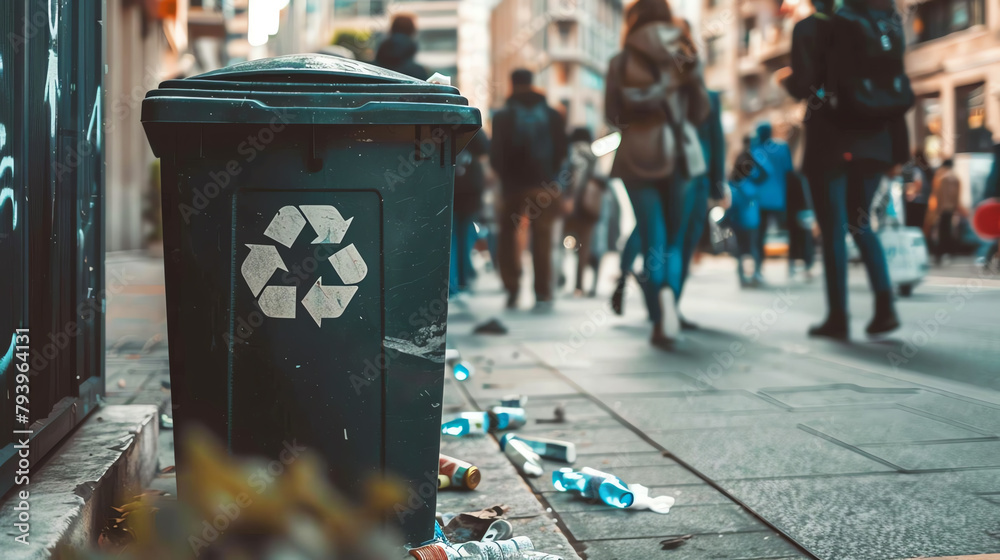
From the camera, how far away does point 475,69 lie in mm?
96000

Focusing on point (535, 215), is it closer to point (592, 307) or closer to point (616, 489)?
point (592, 307)

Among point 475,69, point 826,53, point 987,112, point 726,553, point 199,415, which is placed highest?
point 475,69

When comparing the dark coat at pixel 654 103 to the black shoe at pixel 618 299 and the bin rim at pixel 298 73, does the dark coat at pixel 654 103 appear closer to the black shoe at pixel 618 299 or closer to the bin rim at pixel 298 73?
the black shoe at pixel 618 299

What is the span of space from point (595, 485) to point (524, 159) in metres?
5.96

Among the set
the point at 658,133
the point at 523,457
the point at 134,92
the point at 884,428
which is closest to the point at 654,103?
the point at 658,133

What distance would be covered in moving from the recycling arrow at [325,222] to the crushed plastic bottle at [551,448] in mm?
1467

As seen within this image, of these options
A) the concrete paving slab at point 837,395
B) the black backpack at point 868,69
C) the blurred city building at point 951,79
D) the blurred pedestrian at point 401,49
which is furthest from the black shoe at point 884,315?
the blurred city building at point 951,79

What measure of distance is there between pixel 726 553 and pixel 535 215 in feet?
21.6

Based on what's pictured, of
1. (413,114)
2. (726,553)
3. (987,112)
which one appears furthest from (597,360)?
(987,112)

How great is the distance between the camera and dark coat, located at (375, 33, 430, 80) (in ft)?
23.4

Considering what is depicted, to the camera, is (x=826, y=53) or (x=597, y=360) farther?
(x=826, y=53)

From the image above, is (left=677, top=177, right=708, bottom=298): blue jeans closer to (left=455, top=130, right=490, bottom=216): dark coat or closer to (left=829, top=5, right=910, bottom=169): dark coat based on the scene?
(left=829, top=5, right=910, bottom=169): dark coat

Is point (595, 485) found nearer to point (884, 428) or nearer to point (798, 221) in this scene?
point (884, 428)

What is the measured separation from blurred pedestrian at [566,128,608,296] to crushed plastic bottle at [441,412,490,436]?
6.64 meters
